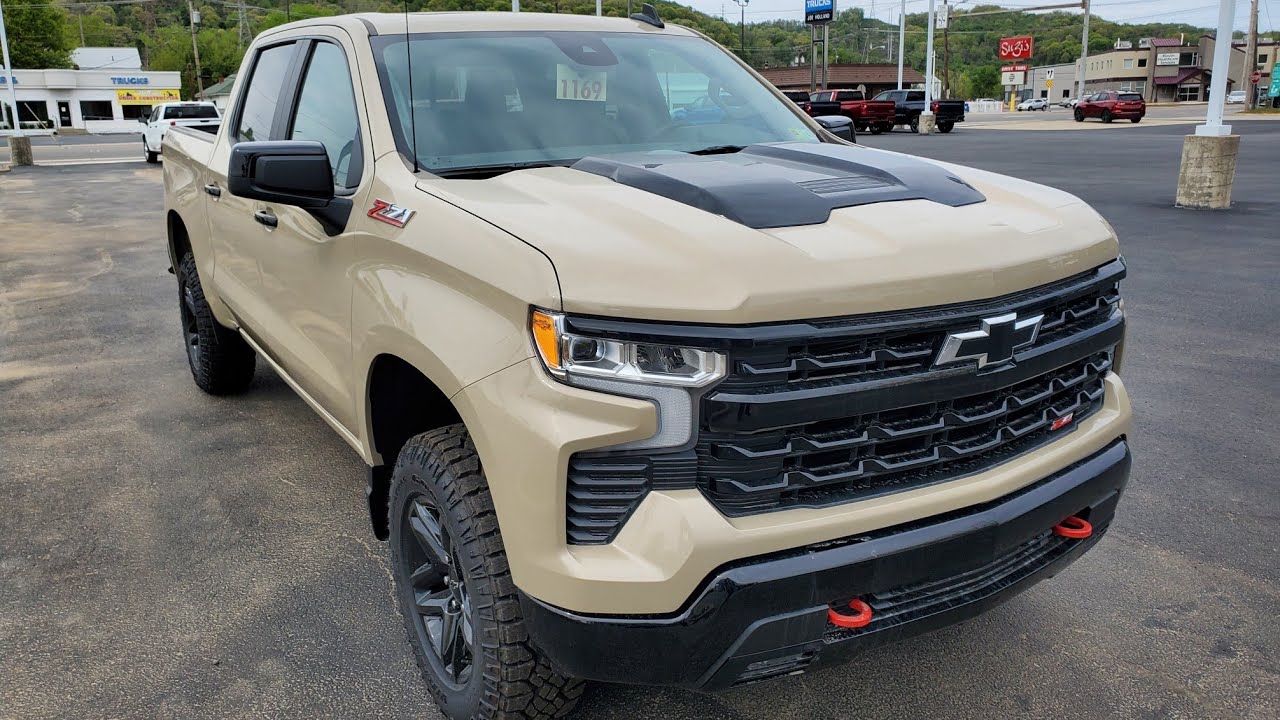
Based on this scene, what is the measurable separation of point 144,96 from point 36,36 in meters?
13.7

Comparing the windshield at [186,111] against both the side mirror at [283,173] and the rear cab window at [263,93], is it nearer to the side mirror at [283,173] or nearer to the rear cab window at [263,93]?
the rear cab window at [263,93]

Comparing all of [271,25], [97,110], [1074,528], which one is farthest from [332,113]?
[271,25]

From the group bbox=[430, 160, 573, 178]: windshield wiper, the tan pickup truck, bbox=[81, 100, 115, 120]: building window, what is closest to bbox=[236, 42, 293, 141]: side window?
the tan pickup truck

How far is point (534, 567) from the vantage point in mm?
2002

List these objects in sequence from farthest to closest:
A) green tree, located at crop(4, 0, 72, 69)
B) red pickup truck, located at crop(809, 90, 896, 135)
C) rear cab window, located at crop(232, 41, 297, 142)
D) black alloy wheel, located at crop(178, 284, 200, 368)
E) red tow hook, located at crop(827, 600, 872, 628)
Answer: green tree, located at crop(4, 0, 72, 69) → red pickup truck, located at crop(809, 90, 896, 135) → black alloy wheel, located at crop(178, 284, 200, 368) → rear cab window, located at crop(232, 41, 297, 142) → red tow hook, located at crop(827, 600, 872, 628)

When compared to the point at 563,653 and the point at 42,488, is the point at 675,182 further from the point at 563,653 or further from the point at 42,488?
the point at 42,488

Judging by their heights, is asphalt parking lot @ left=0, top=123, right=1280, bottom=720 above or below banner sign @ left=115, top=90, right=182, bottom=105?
below

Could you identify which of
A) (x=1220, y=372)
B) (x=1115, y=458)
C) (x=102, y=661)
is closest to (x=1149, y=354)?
(x=1220, y=372)

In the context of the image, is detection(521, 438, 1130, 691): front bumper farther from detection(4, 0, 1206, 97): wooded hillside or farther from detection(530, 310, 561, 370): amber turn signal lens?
detection(4, 0, 1206, 97): wooded hillside

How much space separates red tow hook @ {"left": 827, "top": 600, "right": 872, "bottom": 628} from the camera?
80.0 inches

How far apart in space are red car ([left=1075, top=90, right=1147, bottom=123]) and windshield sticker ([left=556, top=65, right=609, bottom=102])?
46.5 meters

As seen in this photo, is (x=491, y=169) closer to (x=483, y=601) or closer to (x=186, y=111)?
(x=483, y=601)

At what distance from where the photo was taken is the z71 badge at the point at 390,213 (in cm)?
252

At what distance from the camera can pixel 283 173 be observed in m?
2.67
